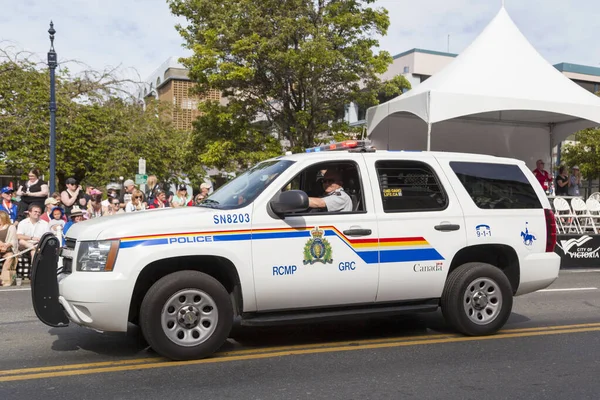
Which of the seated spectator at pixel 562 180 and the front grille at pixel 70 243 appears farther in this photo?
the seated spectator at pixel 562 180

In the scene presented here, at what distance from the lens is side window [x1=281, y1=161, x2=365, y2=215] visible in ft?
19.6

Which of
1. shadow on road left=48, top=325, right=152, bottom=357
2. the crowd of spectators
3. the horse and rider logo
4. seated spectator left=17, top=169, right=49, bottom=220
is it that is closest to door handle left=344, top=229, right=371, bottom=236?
the horse and rider logo

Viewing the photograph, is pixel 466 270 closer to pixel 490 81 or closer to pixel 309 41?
pixel 490 81

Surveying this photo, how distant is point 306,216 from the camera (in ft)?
18.5

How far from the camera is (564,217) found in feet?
47.8

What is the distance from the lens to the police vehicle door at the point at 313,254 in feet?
17.9

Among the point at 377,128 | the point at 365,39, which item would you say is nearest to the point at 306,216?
the point at 377,128

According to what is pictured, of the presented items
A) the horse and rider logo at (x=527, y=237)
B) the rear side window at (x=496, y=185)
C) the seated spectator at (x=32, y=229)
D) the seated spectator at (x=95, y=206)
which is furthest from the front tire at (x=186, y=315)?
the seated spectator at (x=95, y=206)

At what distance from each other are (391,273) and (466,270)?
90 centimetres

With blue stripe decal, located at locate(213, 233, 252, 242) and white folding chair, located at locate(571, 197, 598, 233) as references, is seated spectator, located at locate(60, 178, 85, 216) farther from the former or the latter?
white folding chair, located at locate(571, 197, 598, 233)

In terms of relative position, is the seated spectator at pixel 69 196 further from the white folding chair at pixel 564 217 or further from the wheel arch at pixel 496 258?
the white folding chair at pixel 564 217

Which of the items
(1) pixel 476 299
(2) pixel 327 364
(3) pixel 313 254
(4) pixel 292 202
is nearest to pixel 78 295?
(4) pixel 292 202

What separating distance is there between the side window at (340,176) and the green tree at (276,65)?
485 inches

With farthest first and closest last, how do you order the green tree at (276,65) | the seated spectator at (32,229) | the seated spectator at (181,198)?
the green tree at (276,65) → the seated spectator at (181,198) → the seated spectator at (32,229)
